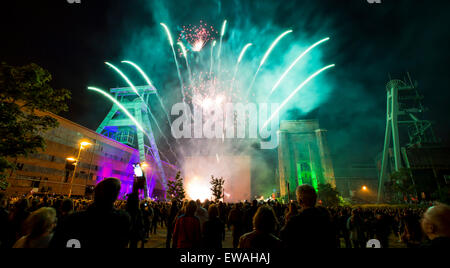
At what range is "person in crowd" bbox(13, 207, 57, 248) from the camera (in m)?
2.25

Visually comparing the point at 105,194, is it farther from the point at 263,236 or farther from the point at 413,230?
the point at 413,230

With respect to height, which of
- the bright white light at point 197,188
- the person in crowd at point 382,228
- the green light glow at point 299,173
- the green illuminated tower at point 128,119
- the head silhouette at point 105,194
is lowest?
the person in crowd at point 382,228

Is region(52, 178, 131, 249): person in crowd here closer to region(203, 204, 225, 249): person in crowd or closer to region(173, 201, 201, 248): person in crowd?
region(173, 201, 201, 248): person in crowd

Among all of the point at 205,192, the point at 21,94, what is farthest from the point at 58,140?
the point at 205,192

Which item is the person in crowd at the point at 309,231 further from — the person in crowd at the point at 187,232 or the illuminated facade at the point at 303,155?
the illuminated facade at the point at 303,155

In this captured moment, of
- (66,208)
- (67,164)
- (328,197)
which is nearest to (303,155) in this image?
(328,197)

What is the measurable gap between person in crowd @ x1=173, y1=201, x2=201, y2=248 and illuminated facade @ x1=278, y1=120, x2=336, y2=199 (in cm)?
6480

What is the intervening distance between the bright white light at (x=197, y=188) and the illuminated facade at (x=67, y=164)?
2353 centimetres

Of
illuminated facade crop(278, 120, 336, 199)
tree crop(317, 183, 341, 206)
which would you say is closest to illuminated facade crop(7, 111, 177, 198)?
tree crop(317, 183, 341, 206)

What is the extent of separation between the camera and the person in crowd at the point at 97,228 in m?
2.06

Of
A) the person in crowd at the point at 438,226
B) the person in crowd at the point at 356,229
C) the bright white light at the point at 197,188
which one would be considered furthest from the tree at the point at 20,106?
the bright white light at the point at 197,188

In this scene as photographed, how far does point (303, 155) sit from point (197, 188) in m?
45.9

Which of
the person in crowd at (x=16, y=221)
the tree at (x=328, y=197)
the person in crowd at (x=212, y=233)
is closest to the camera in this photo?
the person in crowd at (x=16, y=221)
